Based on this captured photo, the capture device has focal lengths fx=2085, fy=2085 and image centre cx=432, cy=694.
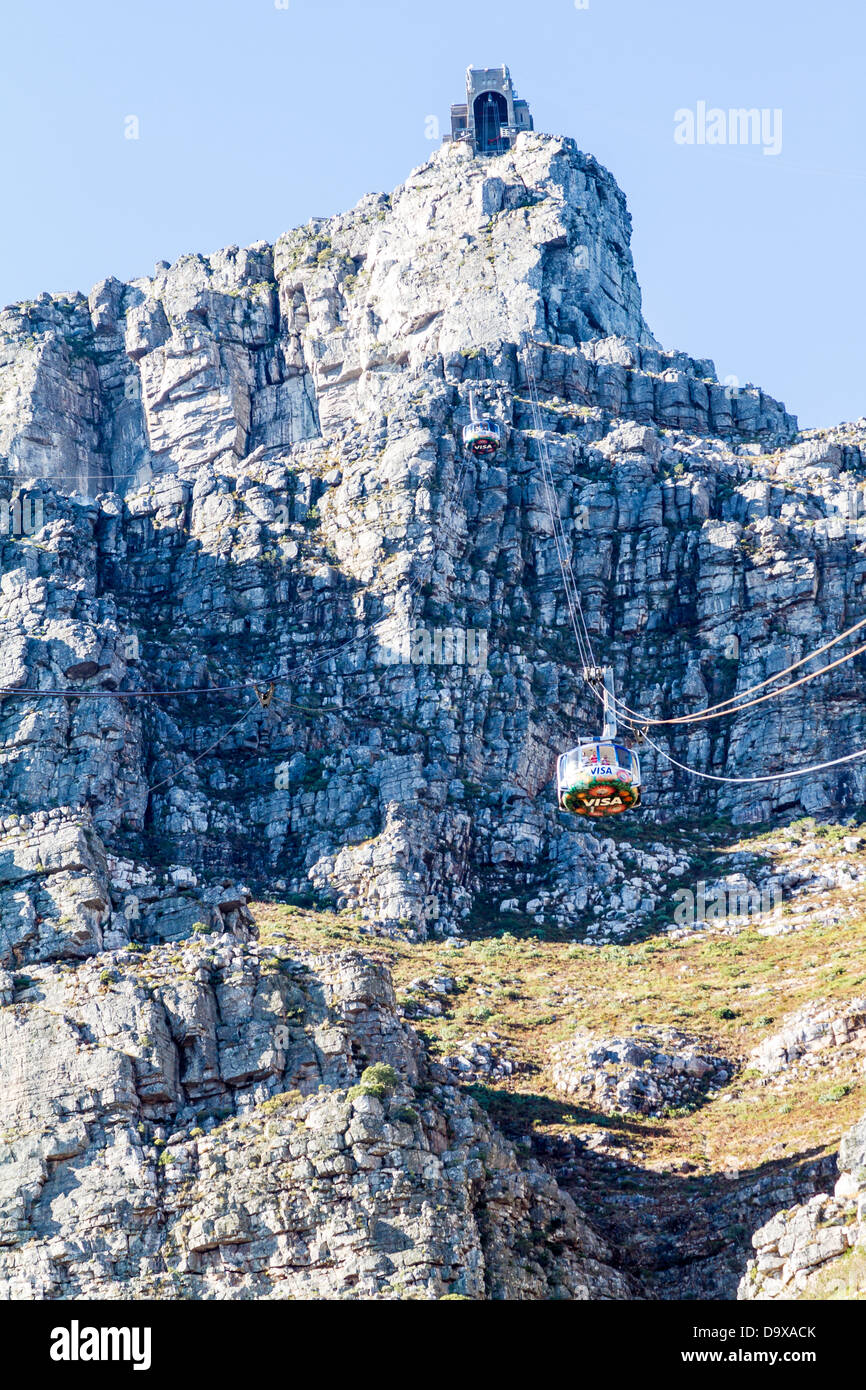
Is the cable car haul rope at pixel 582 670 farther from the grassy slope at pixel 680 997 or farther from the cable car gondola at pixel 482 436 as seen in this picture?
the grassy slope at pixel 680 997

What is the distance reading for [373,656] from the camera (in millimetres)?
104375

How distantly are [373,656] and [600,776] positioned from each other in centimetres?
4378

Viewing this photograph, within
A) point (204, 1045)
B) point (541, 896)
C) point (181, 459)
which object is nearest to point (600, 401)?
point (181, 459)

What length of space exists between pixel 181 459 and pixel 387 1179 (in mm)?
94694

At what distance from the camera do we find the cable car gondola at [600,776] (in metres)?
61.6

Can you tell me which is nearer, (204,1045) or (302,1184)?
(302,1184)

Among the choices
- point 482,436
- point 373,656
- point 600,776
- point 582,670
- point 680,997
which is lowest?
point 680,997

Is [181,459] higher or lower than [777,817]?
higher

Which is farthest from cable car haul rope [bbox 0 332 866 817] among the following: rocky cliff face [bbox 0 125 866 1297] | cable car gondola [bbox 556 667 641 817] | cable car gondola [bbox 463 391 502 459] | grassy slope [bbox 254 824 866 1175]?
cable car gondola [bbox 556 667 641 817]

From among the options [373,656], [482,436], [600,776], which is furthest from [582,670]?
[600,776]

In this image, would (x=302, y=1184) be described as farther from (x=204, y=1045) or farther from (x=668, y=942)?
(x=668, y=942)

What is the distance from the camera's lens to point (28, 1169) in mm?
55562

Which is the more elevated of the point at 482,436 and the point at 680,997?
the point at 482,436

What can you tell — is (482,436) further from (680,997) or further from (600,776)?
(600,776)
